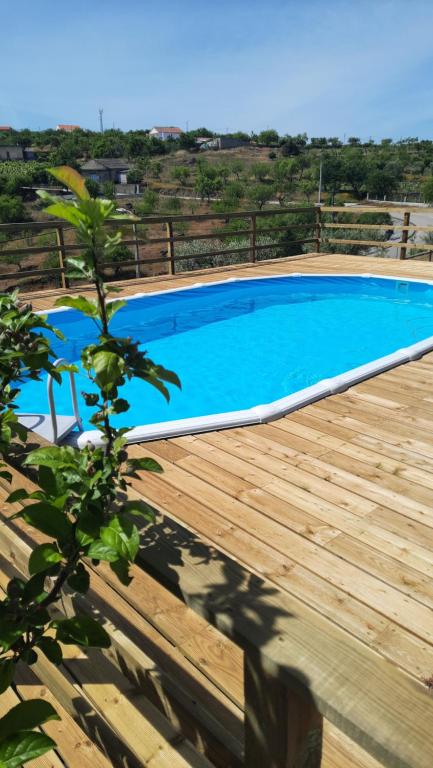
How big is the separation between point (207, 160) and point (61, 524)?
9314 cm

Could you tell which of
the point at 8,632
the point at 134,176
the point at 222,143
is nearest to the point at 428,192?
the point at 134,176

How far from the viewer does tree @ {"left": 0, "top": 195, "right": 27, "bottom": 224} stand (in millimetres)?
43281

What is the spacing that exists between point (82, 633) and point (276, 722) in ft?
1.14

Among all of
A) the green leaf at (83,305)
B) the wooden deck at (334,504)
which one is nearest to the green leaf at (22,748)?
the green leaf at (83,305)

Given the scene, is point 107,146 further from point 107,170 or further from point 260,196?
point 260,196

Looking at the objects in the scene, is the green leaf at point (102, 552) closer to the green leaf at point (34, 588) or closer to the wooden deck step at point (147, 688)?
the green leaf at point (34, 588)

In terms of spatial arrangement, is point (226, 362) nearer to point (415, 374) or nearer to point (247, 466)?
point (415, 374)

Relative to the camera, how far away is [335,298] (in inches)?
356

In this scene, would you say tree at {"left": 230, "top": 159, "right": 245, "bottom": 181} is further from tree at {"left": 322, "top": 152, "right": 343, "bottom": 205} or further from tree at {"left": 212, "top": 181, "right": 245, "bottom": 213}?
tree at {"left": 212, "top": 181, "right": 245, "bottom": 213}

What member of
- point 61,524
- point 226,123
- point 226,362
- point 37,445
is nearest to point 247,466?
point 37,445

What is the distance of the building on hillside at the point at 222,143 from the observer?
334 feet

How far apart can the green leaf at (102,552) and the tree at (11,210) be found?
155ft

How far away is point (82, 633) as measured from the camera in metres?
0.90

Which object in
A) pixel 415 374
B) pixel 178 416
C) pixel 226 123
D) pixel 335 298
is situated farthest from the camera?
pixel 226 123
